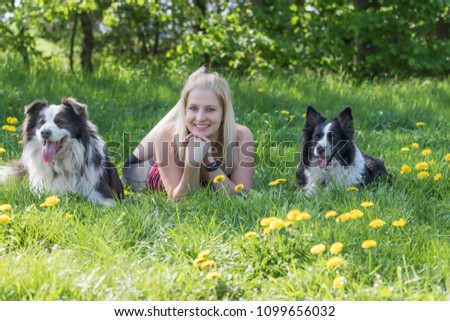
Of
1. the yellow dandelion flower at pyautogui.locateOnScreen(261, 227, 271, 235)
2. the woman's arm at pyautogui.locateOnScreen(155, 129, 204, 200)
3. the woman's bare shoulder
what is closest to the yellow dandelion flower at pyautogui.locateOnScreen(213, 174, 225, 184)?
the woman's arm at pyautogui.locateOnScreen(155, 129, 204, 200)

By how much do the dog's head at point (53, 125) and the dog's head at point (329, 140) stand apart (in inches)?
67.2

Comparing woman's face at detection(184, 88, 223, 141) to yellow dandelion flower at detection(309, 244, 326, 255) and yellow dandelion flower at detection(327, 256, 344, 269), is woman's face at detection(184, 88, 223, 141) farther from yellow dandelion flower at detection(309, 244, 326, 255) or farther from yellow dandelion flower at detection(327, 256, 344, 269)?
yellow dandelion flower at detection(327, 256, 344, 269)

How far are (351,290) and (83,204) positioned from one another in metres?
1.93

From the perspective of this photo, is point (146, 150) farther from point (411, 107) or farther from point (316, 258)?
point (411, 107)

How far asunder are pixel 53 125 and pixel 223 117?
121 cm

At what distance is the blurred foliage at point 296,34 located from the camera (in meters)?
9.56

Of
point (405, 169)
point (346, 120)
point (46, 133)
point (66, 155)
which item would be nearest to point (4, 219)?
point (46, 133)

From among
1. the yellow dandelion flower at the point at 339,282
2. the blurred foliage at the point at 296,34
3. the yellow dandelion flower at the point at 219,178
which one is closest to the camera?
the yellow dandelion flower at the point at 339,282

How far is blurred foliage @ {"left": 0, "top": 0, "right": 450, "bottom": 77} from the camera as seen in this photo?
9562mm

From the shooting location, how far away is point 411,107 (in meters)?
7.29

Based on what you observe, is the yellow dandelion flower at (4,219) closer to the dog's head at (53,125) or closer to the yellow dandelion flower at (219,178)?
the dog's head at (53,125)

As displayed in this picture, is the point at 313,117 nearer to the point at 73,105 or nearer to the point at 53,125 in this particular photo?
the point at 73,105

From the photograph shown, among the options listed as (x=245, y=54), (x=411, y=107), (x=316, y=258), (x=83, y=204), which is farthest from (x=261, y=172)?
(x=245, y=54)

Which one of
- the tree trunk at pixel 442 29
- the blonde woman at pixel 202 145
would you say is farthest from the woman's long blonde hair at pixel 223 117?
the tree trunk at pixel 442 29
